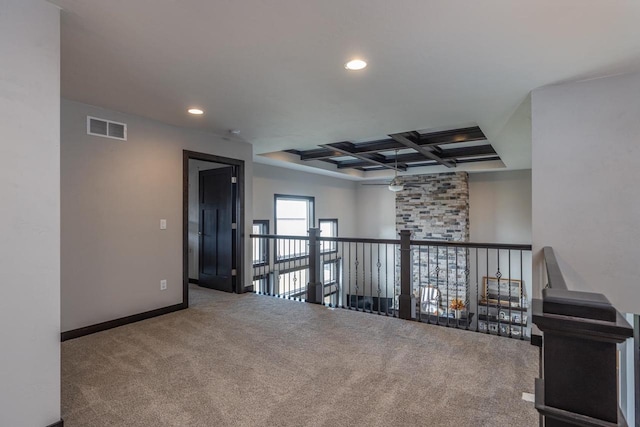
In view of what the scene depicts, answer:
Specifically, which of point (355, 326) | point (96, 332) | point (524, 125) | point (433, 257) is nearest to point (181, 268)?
point (96, 332)

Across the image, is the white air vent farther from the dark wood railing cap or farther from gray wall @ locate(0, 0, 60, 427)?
the dark wood railing cap

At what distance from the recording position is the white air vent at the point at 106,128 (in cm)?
354

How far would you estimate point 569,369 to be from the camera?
1.97 feet

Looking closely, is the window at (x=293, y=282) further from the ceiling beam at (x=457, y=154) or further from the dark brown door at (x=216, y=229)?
the ceiling beam at (x=457, y=154)

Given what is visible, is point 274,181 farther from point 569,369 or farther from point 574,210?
point 569,369

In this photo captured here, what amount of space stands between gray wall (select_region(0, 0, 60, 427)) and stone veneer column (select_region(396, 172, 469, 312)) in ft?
24.5

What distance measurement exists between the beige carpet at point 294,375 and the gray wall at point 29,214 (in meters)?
0.46

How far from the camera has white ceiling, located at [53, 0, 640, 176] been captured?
1920 mm

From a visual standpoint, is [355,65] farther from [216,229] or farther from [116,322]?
[216,229]

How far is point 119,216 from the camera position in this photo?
12.4 ft

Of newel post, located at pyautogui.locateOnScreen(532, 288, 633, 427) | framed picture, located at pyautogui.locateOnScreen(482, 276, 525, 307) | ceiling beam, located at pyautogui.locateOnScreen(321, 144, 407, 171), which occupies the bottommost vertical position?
framed picture, located at pyautogui.locateOnScreen(482, 276, 525, 307)

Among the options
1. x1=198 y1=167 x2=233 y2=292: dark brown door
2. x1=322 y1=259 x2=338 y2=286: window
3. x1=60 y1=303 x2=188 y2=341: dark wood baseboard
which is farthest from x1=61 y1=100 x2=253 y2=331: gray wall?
x1=322 y1=259 x2=338 y2=286: window

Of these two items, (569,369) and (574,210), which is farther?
(574,210)

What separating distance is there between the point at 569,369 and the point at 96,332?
13.9ft
